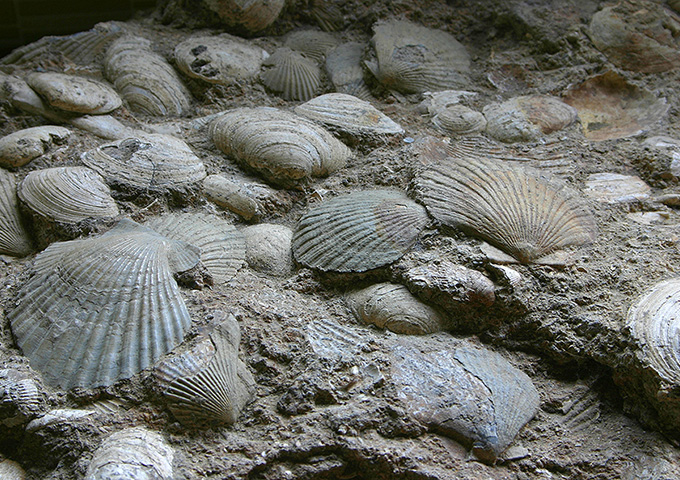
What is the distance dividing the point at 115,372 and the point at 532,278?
0.80m

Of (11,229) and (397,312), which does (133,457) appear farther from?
(11,229)

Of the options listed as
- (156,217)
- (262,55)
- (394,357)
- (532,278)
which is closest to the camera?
(394,357)

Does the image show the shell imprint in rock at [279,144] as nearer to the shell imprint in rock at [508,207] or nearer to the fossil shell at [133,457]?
the shell imprint in rock at [508,207]

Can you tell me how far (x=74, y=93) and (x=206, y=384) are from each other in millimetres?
922

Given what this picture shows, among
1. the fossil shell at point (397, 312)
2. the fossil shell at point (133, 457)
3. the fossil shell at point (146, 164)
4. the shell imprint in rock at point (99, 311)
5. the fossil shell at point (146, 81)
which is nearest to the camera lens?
the fossil shell at point (133, 457)

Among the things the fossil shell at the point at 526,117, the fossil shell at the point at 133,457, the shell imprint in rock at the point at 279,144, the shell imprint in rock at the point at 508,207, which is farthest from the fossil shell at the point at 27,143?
the fossil shell at the point at 526,117

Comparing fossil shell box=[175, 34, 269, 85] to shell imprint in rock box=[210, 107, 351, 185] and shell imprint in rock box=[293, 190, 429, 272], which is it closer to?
shell imprint in rock box=[210, 107, 351, 185]

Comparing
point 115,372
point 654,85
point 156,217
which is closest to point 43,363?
point 115,372

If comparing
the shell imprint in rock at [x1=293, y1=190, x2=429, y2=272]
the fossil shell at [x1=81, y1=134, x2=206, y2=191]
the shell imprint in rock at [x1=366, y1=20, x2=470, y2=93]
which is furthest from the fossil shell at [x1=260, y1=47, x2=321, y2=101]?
the shell imprint in rock at [x1=293, y1=190, x2=429, y2=272]

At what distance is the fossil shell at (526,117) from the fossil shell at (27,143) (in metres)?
1.07

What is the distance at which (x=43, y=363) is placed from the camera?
108cm

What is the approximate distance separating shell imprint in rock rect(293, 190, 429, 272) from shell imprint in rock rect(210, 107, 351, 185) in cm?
16

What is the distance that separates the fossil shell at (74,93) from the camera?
61.3 inches

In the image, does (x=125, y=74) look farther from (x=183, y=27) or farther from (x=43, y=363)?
(x=43, y=363)
